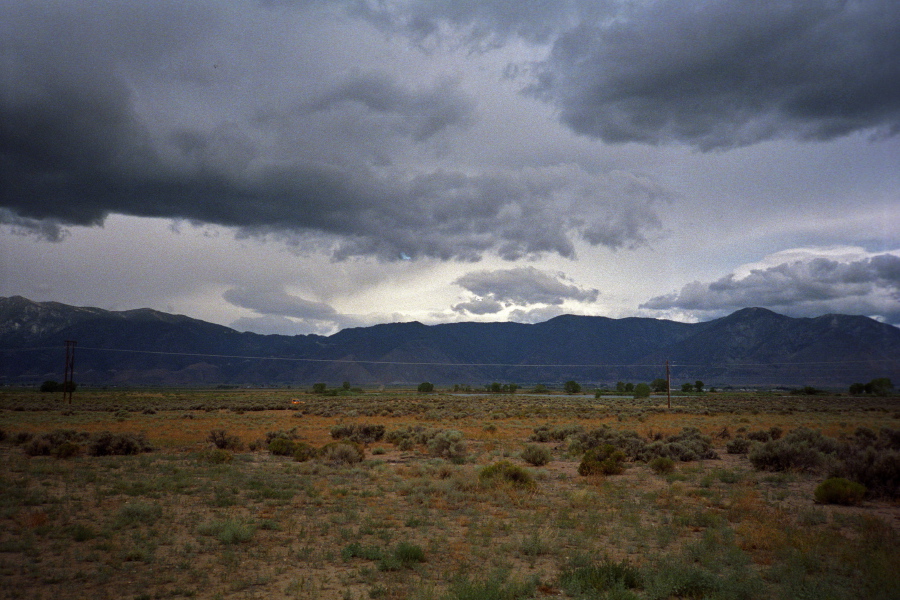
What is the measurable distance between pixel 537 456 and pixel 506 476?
5.28m

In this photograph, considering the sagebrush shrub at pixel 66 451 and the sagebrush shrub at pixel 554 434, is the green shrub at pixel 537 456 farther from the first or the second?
the sagebrush shrub at pixel 66 451

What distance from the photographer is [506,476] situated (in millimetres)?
18359

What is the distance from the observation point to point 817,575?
9.35 metres

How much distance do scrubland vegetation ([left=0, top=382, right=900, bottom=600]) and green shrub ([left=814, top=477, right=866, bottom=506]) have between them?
0.14ft

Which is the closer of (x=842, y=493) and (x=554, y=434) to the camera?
(x=842, y=493)

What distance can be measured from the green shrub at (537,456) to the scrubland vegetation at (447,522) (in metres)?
0.06

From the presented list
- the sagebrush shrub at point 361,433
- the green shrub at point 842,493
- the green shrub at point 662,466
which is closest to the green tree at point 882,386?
the green shrub at point 662,466

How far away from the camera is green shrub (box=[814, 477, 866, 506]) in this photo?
50.2ft

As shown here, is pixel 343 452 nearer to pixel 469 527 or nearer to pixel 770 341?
pixel 469 527

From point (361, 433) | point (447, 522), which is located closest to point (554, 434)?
point (361, 433)

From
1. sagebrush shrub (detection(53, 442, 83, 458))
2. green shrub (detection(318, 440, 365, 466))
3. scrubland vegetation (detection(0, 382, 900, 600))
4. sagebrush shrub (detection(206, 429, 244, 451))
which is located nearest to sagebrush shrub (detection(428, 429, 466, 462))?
scrubland vegetation (detection(0, 382, 900, 600))

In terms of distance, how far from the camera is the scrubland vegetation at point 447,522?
9016 millimetres

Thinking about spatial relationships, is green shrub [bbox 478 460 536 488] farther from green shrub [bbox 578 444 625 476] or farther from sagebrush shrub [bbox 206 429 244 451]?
sagebrush shrub [bbox 206 429 244 451]

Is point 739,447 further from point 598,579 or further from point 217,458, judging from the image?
point 217,458
